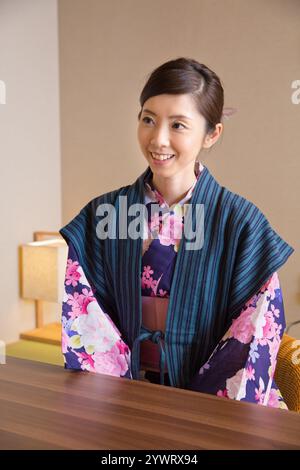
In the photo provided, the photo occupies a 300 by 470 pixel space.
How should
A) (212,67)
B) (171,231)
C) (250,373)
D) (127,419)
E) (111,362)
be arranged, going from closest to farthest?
(127,419) → (250,373) → (111,362) → (171,231) → (212,67)

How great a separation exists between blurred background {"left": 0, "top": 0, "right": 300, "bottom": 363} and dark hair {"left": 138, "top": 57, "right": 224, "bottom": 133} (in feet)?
5.93

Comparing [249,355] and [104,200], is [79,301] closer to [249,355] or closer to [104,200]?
[104,200]

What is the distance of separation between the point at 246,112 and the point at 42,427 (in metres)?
2.67

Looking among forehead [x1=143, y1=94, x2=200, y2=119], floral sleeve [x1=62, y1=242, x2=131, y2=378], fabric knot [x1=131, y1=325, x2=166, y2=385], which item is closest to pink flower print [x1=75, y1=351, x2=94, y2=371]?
floral sleeve [x1=62, y1=242, x2=131, y2=378]

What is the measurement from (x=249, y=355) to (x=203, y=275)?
0.22 meters

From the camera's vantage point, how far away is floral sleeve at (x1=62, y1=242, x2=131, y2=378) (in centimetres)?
135

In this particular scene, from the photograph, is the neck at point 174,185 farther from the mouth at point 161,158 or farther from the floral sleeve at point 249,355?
the floral sleeve at point 249,355

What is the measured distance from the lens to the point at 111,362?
1374mm

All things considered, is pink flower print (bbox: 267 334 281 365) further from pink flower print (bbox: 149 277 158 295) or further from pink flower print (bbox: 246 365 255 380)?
pink flower print (bbox: 149 277 158 295)

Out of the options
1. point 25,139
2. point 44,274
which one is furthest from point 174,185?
point 25,139

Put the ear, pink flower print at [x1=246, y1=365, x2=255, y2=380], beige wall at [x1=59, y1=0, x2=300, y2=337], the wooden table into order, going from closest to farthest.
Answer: the wooden table < pink flower print at [x1=246, y1=365, x2=255, y2=380] < the ear < beige wall at [x1=59, y1=0, x2=300, y2=337]

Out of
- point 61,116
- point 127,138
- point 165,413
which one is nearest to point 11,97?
point 61,116

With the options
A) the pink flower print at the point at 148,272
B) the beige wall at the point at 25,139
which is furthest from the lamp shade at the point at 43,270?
the pink flower print at the point at 148,272
